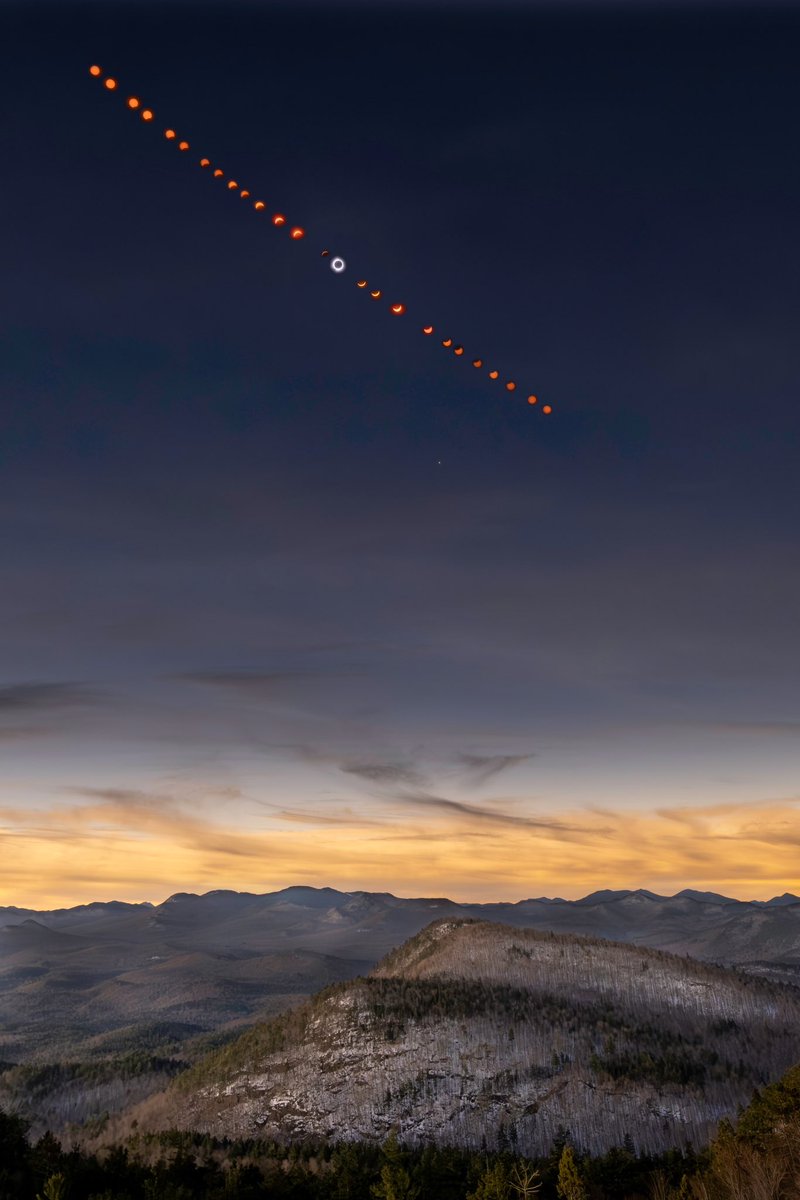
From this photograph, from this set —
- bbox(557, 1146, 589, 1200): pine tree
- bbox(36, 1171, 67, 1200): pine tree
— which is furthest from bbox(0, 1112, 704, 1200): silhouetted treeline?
bbox(557, 1146, 589, 1200): pine tree

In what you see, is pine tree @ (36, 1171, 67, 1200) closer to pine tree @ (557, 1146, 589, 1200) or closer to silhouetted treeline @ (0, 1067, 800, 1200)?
silhouetted treeline @ (0, 1067, 800, 1200)

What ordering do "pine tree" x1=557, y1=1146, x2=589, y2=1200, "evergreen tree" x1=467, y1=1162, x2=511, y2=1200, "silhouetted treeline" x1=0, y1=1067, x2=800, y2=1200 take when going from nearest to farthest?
1. "silhouetted treeline" x1=0, y1=1067, x2=800, y2=1200
2. "pine tree" x1=557, y1=1146, x2=589, y2=1200
3. "evergreen tree" x1=467, y1=1162, x2=511, y2=1200

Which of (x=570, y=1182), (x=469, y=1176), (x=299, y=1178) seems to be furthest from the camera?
(x=469, y=1176)

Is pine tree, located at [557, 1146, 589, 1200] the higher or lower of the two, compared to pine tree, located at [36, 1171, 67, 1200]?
higher

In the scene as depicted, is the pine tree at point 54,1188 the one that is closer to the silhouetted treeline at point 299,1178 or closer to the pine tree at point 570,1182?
the silhouetted treeline at point 299,1178

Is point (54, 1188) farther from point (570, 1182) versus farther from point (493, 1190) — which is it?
point (570, 1182)

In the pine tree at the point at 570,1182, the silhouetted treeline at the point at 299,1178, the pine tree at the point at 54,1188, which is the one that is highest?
the pine tree at the point at 570,1182

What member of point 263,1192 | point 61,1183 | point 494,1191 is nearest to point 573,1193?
point 494,1191

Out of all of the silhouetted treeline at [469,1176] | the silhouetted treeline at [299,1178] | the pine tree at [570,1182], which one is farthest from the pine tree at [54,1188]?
the pine tree at [570,1182]

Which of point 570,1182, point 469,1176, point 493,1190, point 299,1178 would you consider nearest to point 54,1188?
point 493,1190

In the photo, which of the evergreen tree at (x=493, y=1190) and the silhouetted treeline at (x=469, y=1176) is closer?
the silhouetted treeline at (x=469, y=1176)

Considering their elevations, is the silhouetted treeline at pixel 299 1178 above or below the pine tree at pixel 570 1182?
below

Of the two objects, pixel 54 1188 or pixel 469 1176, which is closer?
pixel 54 1188

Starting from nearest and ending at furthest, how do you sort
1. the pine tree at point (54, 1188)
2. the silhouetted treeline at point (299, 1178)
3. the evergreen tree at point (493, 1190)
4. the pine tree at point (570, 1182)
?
the pine tree at point (570, 1182), the pine tree at point (54, 1188), the evergreen tree at point (493, 1190), the silhouetted treeline at point (299, 1178)
